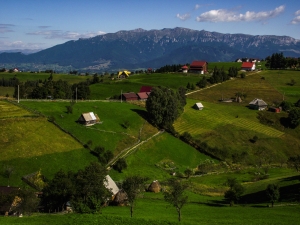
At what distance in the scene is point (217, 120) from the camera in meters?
111

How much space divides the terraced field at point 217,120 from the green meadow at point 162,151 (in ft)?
1.08

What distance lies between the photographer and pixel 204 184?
231ft

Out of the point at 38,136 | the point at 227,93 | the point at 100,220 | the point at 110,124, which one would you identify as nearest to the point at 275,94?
the point at 227,93

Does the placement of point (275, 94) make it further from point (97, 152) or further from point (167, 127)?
point (97, 152)

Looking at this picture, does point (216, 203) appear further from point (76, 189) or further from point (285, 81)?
point (285, 81)

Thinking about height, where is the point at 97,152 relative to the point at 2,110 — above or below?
below

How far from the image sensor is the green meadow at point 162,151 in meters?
45.4

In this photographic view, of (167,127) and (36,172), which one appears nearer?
(36,172)

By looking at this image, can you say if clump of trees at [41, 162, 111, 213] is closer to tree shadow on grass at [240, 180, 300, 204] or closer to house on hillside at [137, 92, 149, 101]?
tree shadow on grass at [240, 180, 300, 204]

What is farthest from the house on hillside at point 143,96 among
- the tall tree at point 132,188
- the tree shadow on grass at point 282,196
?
the tall tree at point 132,188

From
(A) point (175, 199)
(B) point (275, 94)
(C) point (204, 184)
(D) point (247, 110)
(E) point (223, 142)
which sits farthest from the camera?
(B) point (275, 94)

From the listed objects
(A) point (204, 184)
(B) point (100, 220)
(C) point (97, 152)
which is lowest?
(A) point (204, 184)

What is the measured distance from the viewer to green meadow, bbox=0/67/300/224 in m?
45.4

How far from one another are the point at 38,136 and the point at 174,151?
113 ft
